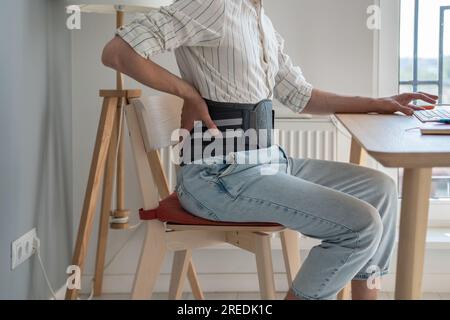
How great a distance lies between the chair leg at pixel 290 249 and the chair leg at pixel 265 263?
0.61ft

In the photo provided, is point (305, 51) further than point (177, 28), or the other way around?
point (305, 51)

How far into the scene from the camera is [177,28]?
1794 mm

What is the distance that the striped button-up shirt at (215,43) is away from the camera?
5.85ft

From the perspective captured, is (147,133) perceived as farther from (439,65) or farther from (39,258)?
(439,65)

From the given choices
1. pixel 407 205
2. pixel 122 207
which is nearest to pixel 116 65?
pixel 407 205

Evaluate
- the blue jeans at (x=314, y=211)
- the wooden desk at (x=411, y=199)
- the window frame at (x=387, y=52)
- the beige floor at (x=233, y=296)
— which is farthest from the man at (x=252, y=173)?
the beige floor at (x=233, y=296)

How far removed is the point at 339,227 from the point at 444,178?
150 cm

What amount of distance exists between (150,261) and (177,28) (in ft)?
1.83

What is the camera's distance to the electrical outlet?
2148 millimetres

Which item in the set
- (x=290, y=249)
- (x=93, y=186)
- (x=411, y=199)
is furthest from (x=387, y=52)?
(x=411, y=199)

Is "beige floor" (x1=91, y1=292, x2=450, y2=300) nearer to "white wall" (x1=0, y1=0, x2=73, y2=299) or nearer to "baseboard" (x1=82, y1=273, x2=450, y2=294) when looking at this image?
"baseboard" (x1=82, y1=273, x2=450, y2=294)

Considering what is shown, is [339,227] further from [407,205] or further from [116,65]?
[116,65]

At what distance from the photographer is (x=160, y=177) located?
84.3 inches

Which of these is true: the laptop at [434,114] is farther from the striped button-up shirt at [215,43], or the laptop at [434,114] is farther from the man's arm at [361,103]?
the striped button-up shirt at [215,43]
